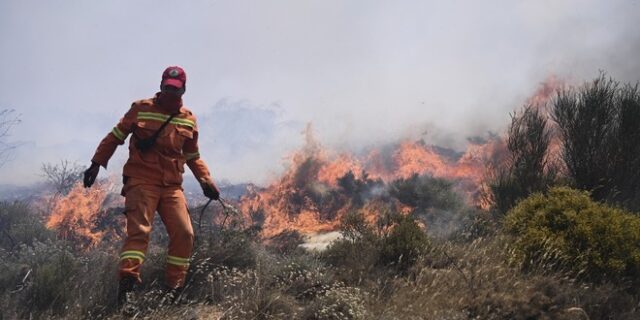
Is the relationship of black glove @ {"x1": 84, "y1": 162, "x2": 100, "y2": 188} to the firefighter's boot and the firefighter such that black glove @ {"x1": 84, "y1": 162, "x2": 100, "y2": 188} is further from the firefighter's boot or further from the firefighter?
the firefighter's boot

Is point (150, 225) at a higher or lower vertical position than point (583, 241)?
lower

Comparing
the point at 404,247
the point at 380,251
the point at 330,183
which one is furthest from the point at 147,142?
the point at 330,183

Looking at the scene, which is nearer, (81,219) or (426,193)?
(81,219)

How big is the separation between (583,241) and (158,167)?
4653 millimetres

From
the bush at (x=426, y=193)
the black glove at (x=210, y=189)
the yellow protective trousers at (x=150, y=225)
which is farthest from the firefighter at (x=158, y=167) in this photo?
the bush at (x=426, y=193)

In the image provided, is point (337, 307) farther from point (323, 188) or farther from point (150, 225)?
point (323, 188)

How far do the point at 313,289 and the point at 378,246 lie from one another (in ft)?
5.11

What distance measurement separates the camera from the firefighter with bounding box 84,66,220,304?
3.68 metres

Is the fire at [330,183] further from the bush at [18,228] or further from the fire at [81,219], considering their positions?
the bush at [18,228]

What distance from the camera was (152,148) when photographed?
392cm

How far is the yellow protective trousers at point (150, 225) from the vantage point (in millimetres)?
3490

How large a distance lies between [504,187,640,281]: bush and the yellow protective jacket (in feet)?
12.6

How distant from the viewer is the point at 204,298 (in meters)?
3.81

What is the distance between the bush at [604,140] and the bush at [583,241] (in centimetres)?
383
